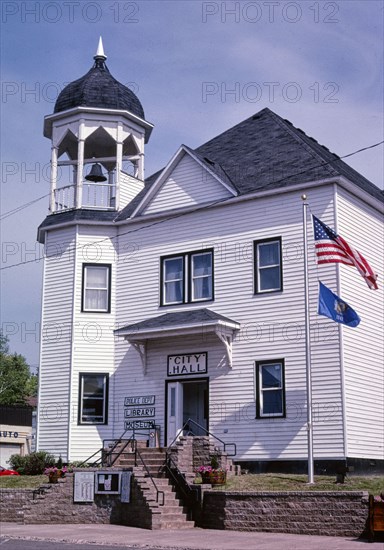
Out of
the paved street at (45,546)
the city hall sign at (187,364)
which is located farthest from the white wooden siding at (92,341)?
the paved street at (45,546)

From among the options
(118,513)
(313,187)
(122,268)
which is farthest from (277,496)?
(122,268)

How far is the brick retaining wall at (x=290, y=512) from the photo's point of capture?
18016mm

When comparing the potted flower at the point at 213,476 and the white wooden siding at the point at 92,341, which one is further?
the white wooden siding at the point at 92,341

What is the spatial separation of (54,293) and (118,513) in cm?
1086

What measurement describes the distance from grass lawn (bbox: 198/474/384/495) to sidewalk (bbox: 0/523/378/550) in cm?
182

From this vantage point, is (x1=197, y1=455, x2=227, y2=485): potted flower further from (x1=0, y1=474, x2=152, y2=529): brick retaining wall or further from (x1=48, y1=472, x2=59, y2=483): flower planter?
(x1=48, y1=472, x2=59, y2=483): flower planter

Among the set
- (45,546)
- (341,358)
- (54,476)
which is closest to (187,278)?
(341,358)

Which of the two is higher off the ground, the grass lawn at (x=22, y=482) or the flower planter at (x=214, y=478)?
the flower planter at (x=214, y=478)

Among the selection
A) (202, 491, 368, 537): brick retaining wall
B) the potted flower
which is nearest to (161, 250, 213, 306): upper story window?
the potted flower

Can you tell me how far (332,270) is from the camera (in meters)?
25.0

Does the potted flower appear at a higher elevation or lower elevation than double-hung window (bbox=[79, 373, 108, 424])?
lower

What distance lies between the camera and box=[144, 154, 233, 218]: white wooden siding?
92.9ft

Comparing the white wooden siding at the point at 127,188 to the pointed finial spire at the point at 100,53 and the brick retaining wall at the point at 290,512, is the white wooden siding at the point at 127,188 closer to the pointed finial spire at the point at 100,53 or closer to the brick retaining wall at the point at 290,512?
the pointed finial spire at the point at 100,53

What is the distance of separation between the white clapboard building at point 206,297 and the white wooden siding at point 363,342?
0.07 meters
